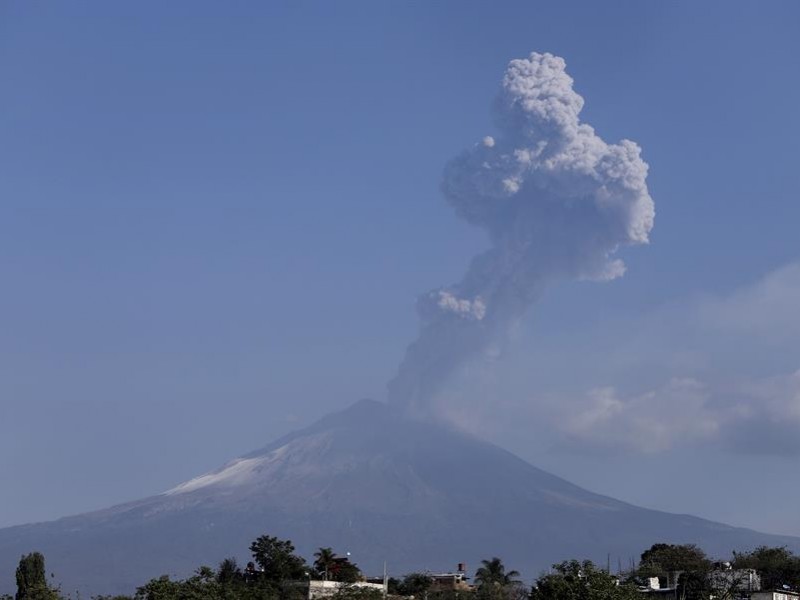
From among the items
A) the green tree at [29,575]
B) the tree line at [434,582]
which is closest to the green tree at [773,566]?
the tree line at [434,582]

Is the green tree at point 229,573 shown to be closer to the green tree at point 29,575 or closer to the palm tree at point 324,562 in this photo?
the palm tree at point 324,562

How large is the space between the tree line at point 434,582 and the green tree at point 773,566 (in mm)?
86

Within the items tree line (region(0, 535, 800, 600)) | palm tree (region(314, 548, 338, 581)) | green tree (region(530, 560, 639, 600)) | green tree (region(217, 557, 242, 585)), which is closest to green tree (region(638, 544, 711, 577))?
tree line (region(0, 535, 800, 600))

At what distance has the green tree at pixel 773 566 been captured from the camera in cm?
12097

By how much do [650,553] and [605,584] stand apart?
240 ft

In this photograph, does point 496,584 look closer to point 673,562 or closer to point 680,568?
point 680,568

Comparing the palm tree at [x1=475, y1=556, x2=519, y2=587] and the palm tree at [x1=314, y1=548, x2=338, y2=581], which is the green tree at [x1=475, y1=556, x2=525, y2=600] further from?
the palm tree at [x1=314, y1=548, x2=338, y2=581]

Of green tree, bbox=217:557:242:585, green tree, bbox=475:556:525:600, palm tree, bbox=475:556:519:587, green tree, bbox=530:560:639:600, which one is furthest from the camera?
A: palm tree, bbox=475:556:519:587

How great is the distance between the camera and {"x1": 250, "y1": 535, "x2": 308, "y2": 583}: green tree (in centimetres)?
11269

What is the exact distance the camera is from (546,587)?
82500 mm

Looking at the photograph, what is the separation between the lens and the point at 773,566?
127 metres

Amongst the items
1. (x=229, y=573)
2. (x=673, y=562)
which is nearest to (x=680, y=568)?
(x=673, y=562)

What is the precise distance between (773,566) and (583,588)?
56.0 metres

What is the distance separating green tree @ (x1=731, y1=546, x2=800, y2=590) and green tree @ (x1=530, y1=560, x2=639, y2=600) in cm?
3939
